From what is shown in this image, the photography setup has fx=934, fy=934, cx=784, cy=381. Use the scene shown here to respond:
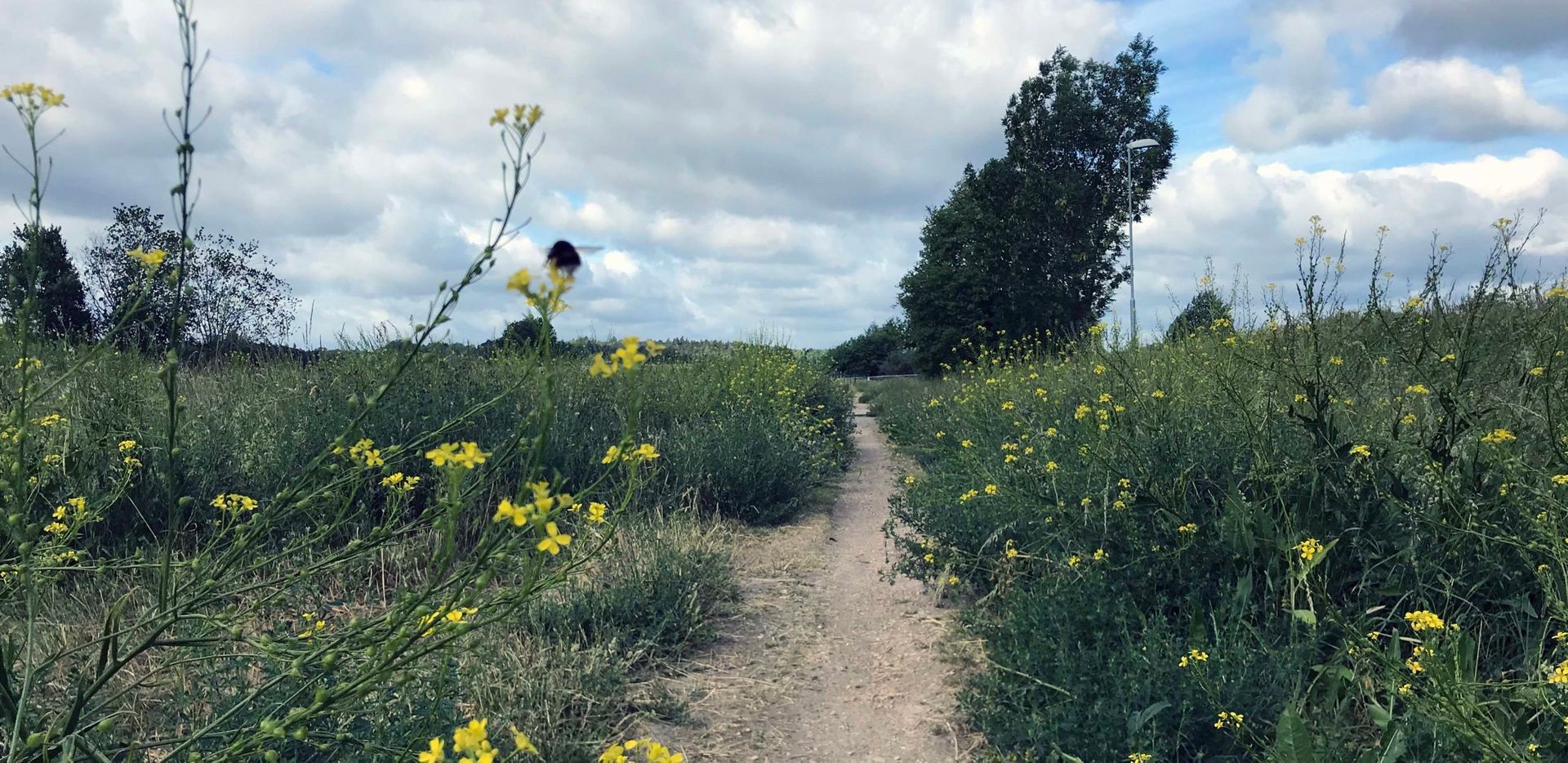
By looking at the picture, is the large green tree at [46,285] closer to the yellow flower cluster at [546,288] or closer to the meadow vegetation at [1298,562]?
the yellow flower cluster at [546,288]

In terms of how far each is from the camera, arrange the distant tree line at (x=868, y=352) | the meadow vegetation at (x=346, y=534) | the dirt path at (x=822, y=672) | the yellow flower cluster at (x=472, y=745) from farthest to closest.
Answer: the distant tree line at (x=868, y=352)
the dirt path at (x=822, y=672)
the meadow vegetation at (x=346, y=534)
the yellow flower cluster at (x=472, y=745)

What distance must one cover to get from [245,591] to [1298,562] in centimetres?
320

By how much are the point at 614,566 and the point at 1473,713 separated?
3598 millimetres

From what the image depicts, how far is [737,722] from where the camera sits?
11.9ft

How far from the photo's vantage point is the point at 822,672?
166 inches

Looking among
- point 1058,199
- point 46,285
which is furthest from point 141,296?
point 1058,199

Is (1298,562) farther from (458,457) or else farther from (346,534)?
(346,534)

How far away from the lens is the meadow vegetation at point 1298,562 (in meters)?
2.71

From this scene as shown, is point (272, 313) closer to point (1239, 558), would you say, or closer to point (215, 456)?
point (215, 456)

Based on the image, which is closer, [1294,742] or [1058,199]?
[1294,742]

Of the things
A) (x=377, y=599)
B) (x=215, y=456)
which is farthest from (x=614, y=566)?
(x=215, y=456)

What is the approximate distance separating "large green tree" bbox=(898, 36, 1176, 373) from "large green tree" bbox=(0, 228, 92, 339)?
1883 centimetres

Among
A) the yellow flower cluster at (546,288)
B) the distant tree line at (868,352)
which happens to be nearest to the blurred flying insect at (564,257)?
the yellow flower cluster at (546,288)

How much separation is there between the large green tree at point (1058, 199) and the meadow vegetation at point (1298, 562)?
2021 centimetres
